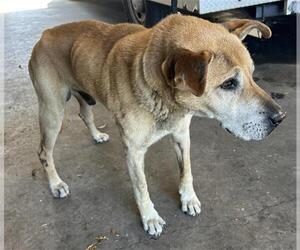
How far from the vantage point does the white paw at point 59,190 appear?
3.25m

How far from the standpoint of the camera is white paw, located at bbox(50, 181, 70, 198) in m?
3.25

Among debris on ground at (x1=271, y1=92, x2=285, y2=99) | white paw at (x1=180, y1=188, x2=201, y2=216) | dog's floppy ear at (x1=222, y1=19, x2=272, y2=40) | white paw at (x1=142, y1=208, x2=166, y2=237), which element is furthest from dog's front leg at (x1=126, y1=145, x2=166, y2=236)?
debris on ground at (x1=271, y1=92, x2=285, y2=99)

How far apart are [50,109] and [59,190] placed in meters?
0.67

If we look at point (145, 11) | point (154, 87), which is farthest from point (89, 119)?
point (145, 11)

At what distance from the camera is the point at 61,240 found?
2855mm

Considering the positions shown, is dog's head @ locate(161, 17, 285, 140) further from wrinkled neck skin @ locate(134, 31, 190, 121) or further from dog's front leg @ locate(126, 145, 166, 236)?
dog's front leg @ locate(126, 145, 166, 236)

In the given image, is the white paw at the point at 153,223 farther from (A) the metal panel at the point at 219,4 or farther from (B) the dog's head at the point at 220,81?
(A) the metal panel at the point at 219,4

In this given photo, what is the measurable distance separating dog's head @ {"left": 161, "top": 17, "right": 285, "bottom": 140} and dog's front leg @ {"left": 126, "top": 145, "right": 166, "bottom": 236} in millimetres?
552

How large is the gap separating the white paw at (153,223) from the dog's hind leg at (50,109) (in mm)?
787

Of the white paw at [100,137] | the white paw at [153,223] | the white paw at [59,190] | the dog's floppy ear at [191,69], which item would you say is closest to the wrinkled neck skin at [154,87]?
the dog's floppy ear at [191,69]

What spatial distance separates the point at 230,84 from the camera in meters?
2.15

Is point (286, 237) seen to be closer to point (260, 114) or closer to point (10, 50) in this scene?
point (260, 114)

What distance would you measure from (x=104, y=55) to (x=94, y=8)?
24.3 feet

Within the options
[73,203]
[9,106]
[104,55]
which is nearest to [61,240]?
[73,203]
